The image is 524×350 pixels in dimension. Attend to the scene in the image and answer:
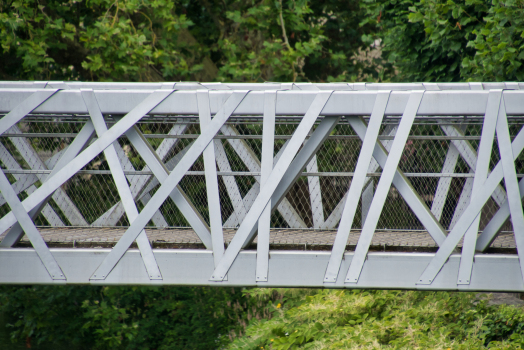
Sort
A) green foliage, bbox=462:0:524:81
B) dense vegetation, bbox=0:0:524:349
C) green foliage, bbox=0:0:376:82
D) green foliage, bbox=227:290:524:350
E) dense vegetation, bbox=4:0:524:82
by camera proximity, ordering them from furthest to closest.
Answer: green foliage, bbox=0:0:376:82, dense vegetation, bbox=4:0:524:82, dense vegetation, bbox=0:0:524:349, green foliage, bbox=462:0:524:81, green foliage, bbox=227:290:524:350

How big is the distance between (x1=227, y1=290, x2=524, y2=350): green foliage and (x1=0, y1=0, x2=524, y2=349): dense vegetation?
17mm

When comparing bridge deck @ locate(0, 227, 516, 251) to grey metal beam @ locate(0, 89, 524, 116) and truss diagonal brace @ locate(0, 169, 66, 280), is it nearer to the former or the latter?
truss diagonal brace @ locate(0, 169, 66, 280)

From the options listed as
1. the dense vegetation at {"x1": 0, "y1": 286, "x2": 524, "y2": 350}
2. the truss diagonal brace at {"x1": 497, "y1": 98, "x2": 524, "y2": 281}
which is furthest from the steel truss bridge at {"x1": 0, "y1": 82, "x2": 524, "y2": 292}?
the dense vegetation at {"x1": 0, "y1": 286, "x2": 524, "y2": 350}

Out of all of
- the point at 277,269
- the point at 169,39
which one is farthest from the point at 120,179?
the point at 169,39

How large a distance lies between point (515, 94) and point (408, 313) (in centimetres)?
313

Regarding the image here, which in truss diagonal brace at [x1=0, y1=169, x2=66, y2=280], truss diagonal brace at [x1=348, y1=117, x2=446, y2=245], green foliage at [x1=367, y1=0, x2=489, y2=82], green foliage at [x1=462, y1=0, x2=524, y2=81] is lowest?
truss diagonal brace at [x1=0, y1=169, x2=66, y2=280]

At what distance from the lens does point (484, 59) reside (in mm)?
5957

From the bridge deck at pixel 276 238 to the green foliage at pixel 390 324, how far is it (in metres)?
1.04

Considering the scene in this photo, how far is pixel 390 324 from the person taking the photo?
5.53 meters

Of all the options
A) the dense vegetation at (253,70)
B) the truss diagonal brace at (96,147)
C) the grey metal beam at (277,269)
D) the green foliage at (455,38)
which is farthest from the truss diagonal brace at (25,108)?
the green foliage at (455,38)

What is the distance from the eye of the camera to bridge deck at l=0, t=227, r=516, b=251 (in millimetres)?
4168

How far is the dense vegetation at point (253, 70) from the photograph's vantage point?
567 cm

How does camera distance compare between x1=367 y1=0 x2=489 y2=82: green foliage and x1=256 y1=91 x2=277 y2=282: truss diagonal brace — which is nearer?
x1=256 y1=91 x2=277 y2=282: truss diagonal brace

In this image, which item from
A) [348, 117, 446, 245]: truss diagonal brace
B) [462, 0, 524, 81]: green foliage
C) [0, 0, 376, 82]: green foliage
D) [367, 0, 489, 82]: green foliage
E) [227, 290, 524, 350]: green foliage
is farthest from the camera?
[0, 0, 376, 82]: green foliage
